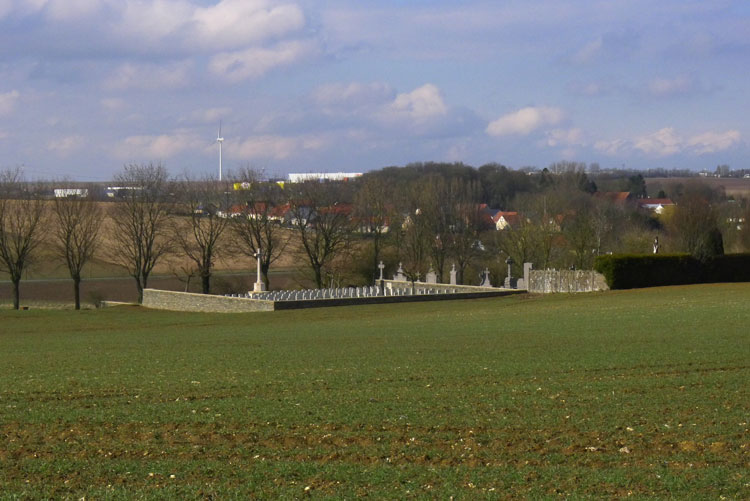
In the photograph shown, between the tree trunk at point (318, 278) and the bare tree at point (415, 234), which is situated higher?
the bare tree at point (415, 234)

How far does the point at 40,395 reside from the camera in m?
12.6

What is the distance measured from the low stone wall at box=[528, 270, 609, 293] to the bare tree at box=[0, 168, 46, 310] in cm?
3191

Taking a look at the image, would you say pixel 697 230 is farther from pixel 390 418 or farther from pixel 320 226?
pixel 390 418

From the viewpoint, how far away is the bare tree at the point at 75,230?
59.6 metres

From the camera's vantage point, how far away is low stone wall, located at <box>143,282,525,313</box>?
40.8 metres

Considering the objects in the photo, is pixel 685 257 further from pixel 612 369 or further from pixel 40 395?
pixel 40 395

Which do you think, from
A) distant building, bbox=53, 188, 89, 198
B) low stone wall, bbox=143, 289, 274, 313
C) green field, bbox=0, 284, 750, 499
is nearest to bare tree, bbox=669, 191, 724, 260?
low stone wall, bbox=143, 289, 274, 313

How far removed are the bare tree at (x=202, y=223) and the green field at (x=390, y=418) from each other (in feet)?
136

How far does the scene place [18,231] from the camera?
5947cm

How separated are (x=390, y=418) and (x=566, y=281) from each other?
36.9 metres

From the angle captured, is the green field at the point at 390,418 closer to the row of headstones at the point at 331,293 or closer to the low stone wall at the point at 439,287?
the row of headstones at the point at 331,293

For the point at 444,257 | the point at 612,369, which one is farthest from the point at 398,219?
the point at 612,369

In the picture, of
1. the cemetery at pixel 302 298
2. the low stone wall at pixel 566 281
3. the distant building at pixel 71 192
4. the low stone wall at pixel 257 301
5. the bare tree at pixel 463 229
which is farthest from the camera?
the bare tree at pixel 463 229

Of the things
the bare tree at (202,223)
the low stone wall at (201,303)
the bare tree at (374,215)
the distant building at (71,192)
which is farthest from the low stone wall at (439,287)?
the distant building at (71,192)
